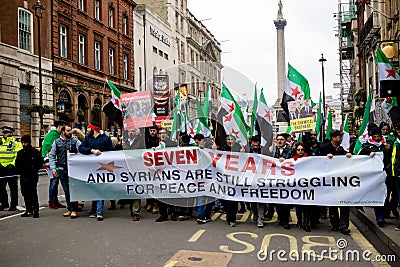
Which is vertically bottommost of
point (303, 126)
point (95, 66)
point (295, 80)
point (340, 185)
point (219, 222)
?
point (219, 222)

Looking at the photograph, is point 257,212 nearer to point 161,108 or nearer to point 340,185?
point 340,185

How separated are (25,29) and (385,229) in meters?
24.4

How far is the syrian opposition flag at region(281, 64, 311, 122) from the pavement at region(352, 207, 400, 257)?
3.64m

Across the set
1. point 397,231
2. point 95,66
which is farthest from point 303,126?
point 95,66

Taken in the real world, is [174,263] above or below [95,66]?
below

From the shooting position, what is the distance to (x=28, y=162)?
8969 millimetres

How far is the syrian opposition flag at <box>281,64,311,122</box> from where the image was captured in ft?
38.4

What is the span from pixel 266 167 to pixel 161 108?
9.53 meters

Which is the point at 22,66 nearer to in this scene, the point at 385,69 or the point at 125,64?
the point at 125,64

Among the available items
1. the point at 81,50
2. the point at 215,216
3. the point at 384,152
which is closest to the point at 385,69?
the point at 384,152

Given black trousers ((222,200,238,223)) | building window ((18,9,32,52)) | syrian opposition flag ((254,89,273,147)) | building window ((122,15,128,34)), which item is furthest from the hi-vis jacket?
building window ((122,15,128,34))

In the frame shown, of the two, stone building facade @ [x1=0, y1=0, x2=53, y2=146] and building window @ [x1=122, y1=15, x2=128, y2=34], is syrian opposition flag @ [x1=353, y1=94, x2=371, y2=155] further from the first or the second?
building window @ [x1=122, y1=15, x2=128, y2=34]

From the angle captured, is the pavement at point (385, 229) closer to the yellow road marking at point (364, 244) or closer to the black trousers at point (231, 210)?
the yellow road marking at point (364, 244)

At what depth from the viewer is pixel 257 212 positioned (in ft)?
27.2
